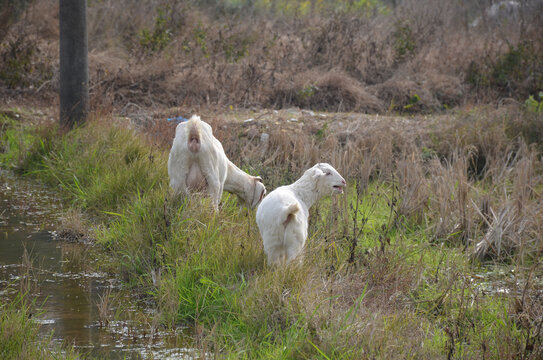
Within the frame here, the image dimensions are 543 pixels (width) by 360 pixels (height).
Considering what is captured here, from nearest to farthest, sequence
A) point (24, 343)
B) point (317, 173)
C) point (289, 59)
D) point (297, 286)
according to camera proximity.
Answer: point (24, 343)
point (297, 286)
point (317, 173)
point (289, 59)

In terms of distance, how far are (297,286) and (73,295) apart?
6.21 ft

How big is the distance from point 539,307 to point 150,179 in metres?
4.36

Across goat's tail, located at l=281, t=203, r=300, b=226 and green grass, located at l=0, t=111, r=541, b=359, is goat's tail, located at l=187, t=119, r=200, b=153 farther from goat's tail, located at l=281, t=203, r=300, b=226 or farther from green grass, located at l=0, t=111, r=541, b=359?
goat's tail, located at l=281, t=203, r=300, b=226

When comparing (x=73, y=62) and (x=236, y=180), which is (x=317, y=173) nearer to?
(x=236, y=180)

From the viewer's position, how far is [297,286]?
461 centimetres

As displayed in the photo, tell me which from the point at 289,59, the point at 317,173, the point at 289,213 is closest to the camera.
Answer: the point at 289,213

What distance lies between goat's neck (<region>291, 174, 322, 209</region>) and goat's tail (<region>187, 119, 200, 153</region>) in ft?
3.76

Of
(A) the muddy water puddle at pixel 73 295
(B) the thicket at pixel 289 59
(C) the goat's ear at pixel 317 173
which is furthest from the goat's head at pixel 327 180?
(B) the thicket at pixel 289 59

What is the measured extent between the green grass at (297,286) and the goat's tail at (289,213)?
1.06 feet

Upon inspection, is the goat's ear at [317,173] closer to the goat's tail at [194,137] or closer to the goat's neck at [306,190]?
the goat's neck at [306,190]

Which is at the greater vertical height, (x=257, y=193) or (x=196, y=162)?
(x=196, y=162)

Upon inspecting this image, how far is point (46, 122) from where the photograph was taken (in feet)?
31.1

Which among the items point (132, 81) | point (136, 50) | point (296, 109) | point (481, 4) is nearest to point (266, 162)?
point (296, 109)

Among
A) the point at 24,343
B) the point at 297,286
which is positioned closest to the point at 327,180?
the point at 297,286
